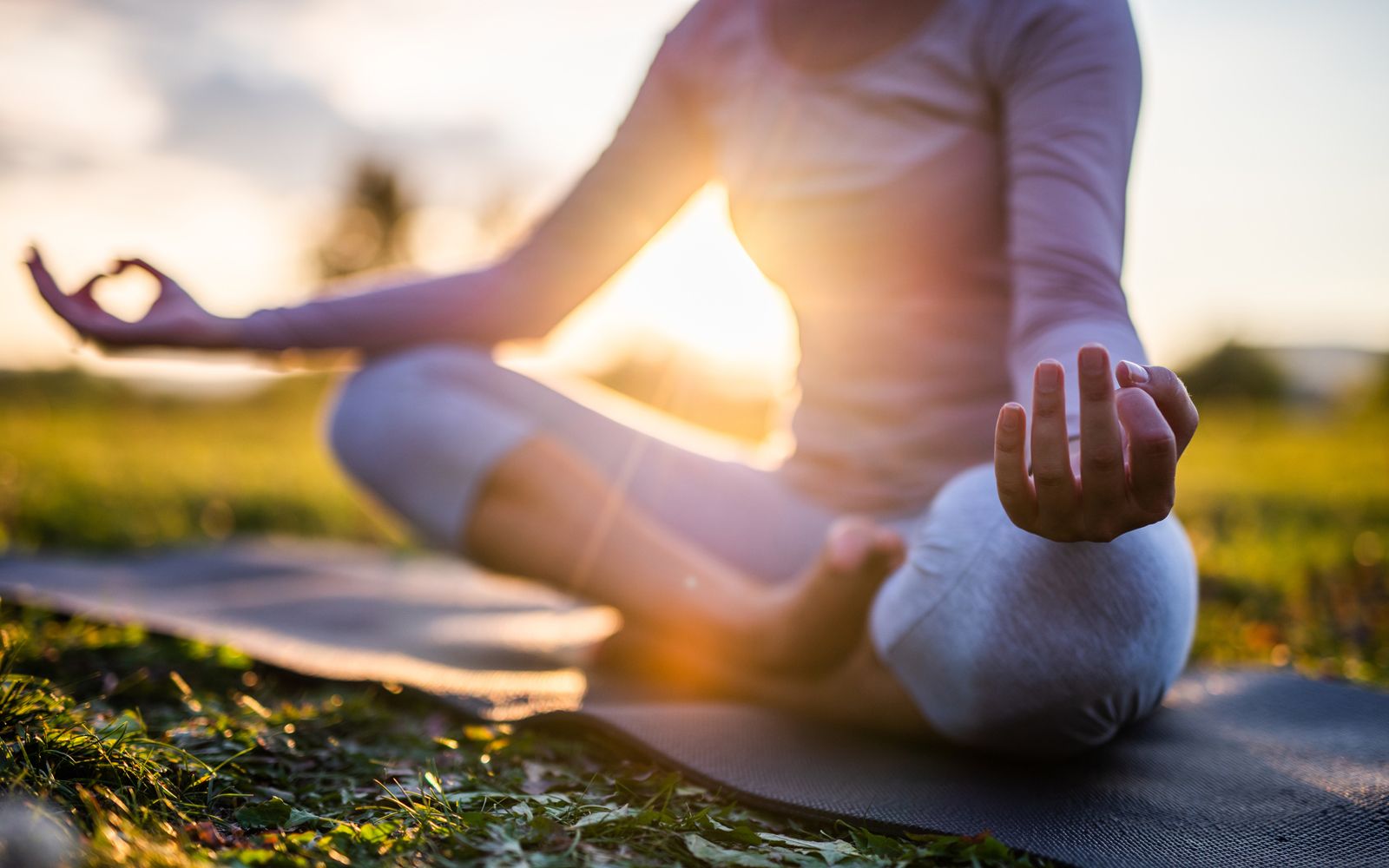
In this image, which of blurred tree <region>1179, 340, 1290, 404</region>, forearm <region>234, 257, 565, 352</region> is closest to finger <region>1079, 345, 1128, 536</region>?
forearm <region>234, 257, 565, 352</region>

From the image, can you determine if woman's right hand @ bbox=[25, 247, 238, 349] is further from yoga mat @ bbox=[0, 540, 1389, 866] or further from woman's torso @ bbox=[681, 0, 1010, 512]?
woman's torso @ bbox=[681, 0, 1010, 512]

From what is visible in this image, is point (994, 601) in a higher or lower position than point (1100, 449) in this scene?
lower

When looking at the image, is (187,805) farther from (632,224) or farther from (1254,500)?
(1254,500)

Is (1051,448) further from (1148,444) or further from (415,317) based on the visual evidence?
(415,317)

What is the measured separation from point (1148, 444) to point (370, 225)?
1091 inches

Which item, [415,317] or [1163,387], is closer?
[1163,387]

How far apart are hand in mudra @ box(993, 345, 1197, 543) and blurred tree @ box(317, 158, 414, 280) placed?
26.0 m

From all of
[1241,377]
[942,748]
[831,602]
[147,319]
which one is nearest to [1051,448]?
[831,602]

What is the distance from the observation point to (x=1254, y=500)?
5.00 m

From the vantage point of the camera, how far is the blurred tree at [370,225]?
983 inches

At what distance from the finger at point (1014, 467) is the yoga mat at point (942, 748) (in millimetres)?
A: 442

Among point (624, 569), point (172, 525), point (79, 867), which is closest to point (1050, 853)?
point (624, 569)

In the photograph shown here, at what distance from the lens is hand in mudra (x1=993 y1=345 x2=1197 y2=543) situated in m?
0.78

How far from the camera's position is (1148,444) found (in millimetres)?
782
